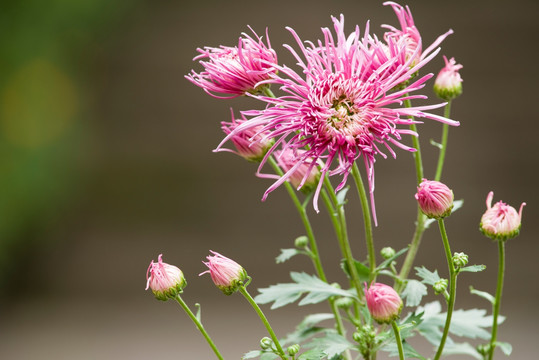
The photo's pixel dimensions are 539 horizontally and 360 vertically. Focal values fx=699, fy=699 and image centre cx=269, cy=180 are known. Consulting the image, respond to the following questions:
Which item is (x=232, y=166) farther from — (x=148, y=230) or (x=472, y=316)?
(x=472, y=316)

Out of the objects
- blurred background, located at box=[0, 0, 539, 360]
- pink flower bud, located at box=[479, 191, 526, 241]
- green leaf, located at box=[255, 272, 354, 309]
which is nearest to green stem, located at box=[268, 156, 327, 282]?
green leaf, located at box=[255, 272, 354, 309]

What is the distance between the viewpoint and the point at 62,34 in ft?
6.09

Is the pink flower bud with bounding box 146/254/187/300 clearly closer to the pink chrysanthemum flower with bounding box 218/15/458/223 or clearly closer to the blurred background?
the pink chrysanthemum flower with bounding box 218/15/458/223

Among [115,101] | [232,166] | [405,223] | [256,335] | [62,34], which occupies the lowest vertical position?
[256,335]

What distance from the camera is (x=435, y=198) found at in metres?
0.39

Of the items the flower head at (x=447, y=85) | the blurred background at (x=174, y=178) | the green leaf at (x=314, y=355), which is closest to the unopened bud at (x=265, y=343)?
the green leaf at (x=314, y=355)

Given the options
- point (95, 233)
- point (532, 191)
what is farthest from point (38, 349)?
point (532, 191)

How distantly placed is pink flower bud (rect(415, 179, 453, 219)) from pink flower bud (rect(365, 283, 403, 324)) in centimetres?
5

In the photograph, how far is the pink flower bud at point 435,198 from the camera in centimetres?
39

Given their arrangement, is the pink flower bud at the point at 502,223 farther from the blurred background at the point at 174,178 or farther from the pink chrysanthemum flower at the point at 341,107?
the blurred background at the point at 174,178

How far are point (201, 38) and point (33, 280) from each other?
2.97ft

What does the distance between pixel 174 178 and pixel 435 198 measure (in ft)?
5.69

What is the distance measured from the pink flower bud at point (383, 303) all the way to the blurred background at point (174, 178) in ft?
4.91

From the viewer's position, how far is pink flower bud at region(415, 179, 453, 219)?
1.27 ft
